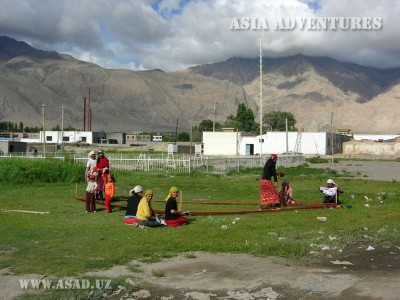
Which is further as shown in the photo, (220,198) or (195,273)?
(220,198)

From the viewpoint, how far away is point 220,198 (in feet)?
68.0

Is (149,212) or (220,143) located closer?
(149,212)

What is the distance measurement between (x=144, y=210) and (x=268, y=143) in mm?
70197

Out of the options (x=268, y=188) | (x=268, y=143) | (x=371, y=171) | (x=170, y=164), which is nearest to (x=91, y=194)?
(x=268, y=188)

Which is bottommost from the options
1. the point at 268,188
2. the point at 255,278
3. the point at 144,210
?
the point at 255,278

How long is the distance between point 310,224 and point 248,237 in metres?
2.61

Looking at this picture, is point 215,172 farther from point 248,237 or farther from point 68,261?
point 68,261

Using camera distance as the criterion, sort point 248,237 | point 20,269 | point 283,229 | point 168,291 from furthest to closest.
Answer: point 283,229 < point 248,237 < point 20,269 < point 168,291

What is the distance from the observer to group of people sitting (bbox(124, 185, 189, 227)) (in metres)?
12.5

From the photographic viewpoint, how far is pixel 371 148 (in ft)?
281

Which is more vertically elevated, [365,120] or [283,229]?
[365,120]

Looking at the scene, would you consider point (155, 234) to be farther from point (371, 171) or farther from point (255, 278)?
point (371, 171)

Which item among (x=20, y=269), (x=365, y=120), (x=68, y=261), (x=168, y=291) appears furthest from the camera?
(x=365, y=120)

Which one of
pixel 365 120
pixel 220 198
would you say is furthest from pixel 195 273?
pixel 365 120
